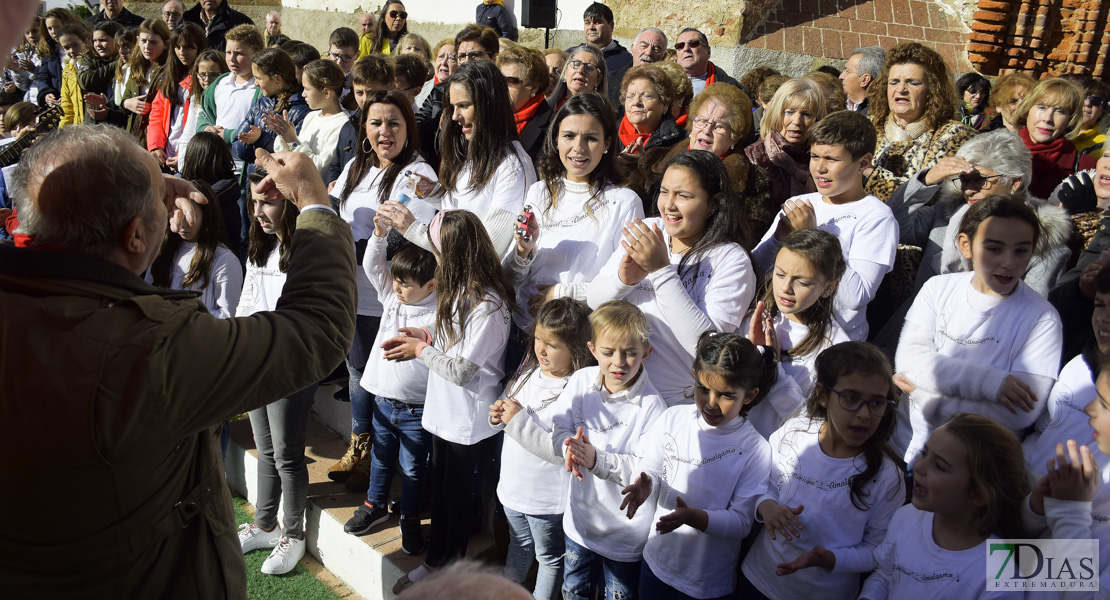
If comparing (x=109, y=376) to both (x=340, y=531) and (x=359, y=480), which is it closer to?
(x=340, y=531)

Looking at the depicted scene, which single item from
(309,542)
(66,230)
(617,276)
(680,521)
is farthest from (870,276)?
(309,542)

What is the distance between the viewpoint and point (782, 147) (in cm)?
376

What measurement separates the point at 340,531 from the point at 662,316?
6.58 feet

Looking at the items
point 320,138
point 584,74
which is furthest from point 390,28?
point 584,74

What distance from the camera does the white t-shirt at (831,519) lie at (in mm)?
2311

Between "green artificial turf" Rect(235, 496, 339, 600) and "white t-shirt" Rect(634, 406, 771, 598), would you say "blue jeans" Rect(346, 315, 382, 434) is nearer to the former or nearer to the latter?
"green artificial turf" Rect(235, 496, 339, 600)

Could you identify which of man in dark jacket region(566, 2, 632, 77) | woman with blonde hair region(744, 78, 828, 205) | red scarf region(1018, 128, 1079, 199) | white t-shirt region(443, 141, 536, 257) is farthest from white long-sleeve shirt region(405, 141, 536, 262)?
man in dark jacket region(566, 2, 632, 77)

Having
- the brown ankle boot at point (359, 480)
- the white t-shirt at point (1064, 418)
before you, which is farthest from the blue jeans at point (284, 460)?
the white t-shirt at point (1064, 418)

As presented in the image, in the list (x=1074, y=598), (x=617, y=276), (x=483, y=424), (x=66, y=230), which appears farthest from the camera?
(x=483, y=424)

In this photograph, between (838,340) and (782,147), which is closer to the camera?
(838,340)

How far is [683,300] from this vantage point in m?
2.73

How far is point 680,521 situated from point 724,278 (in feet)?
3.12

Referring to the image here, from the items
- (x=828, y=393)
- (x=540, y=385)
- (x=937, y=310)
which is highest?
(x=937, y=310)

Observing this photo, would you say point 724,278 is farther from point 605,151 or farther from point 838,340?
point 605,151
